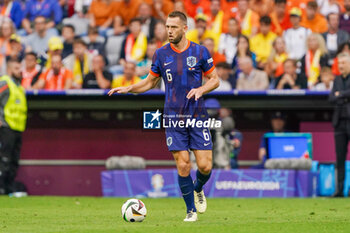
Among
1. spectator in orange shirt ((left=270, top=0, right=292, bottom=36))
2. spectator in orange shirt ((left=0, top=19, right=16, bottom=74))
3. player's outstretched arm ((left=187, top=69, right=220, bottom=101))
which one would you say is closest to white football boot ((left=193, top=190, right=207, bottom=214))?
player's outstretched arm ((left=187, top=69, right=220, bottom=101))

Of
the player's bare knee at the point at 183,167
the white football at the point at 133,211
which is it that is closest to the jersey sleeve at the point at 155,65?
the player's bare knee at the point at 183,167

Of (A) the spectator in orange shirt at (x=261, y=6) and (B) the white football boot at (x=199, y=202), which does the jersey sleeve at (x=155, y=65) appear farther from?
(A) the spectator in orange shirt at (x=261, y=6)

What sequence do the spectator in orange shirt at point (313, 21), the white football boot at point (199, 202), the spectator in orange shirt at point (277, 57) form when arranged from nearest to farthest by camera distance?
1. the white football boot at point (199, 202)
2. the spectator in orange shirt at point (277, 57)
3. the spectator in orange shirt at point (313, 21)

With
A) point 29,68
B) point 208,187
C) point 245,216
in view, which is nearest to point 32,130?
point 29,68

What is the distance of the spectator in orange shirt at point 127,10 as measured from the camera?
18750 mm

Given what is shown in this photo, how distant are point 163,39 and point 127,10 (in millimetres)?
1931

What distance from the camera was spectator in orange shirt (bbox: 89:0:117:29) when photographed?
18.9 metres

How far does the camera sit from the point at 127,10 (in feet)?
61.7

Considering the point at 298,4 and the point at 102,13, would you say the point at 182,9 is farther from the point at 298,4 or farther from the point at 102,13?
the point at 298,4

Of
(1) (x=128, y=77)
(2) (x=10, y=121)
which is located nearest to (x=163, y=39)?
(1) (x=128, y=77)

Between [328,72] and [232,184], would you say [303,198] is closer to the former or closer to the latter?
[232,184]

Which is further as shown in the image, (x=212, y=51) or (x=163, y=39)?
(x=163, y=39)

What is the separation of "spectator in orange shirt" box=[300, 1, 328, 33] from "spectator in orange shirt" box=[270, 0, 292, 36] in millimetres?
422

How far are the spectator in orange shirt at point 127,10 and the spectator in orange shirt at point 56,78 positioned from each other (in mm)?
2639
